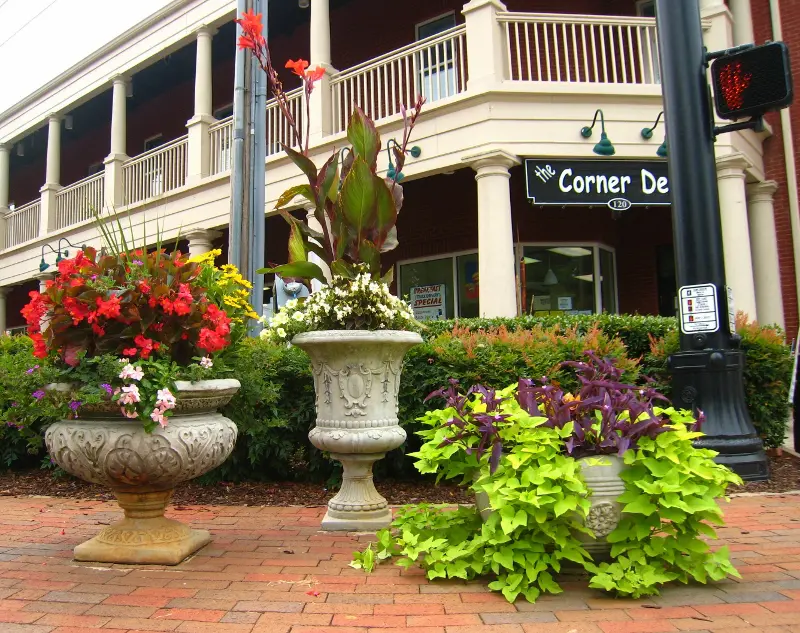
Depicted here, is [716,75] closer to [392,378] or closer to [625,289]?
[392,378]

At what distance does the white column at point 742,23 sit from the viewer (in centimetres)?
1025

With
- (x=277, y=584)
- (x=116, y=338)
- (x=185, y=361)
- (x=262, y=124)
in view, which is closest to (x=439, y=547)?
(x=277, y=584)

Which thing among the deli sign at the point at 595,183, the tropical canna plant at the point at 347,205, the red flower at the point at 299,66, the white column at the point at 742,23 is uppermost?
the white column at the point at 742,23

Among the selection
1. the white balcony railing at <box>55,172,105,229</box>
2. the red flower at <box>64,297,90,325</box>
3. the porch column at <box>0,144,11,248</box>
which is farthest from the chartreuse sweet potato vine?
the porch column at <box>0,144,11,248</box>

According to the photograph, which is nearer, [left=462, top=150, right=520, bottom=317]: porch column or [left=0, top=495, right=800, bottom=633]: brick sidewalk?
[left=0, top=495, right=800, bottom=633]: brick sidewalk

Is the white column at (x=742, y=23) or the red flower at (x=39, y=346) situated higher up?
the white column at (x=742, y=23)

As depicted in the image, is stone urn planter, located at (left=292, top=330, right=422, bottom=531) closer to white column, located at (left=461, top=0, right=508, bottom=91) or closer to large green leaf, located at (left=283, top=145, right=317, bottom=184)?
large green leaf, located at (left=283, top=145, right=317, bottom=184)

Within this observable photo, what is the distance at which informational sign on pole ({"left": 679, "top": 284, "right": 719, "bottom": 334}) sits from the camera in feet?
16.1

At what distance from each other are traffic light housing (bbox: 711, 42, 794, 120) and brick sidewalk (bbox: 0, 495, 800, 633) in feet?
10.00

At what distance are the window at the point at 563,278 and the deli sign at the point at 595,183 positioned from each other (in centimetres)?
229

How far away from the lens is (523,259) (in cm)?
1109

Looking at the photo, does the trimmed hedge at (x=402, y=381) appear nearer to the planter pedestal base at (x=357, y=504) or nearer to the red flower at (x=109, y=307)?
the planter pedestal base at (x=357, y=504)

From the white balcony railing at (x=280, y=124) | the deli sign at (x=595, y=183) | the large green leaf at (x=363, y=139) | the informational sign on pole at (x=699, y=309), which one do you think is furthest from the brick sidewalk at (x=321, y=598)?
the white balcony railing at (x=280, y=124)

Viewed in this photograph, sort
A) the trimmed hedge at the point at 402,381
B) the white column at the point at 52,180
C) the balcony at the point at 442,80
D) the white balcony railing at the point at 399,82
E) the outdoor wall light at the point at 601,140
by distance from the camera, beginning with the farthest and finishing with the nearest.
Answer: the white column at the point at 52,180
the white balcony railing at the point at 399,82
the balcony at the point at 442,80
the outdoor wall light at the point at 601,140
the trimmed hedge at the point at 402,381
